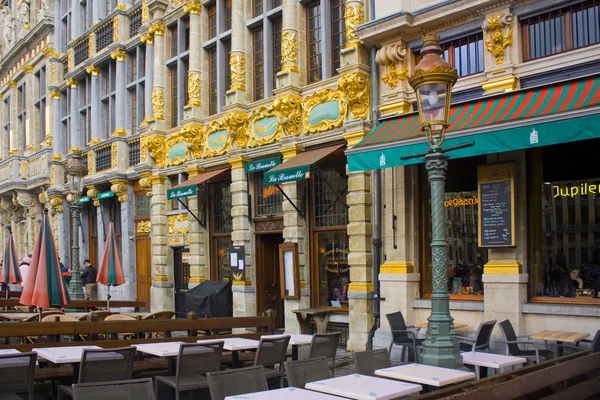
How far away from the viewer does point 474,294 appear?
11.9 metres

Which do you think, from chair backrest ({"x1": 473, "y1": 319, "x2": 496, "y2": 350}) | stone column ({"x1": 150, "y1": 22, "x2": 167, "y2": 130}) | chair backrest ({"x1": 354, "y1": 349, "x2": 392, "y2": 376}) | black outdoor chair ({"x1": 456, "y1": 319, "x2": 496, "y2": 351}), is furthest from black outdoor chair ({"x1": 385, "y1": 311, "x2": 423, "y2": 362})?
stone column ({"x1": 150, "y1": 22, "x2": 167, "y2": 130})

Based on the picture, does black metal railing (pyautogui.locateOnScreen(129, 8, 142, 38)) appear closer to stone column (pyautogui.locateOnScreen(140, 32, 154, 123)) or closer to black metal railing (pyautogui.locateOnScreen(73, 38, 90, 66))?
stone column (pyautogui.locateOnScreen(140, 32, 154, 123))

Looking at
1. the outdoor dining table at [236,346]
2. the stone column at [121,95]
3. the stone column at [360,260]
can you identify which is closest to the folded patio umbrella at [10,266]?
the stone column at [121,95]

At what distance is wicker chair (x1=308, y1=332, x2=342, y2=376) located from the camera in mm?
8555

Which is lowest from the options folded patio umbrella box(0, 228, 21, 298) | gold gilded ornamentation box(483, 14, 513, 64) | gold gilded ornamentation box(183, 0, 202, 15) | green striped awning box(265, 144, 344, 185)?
folded patio umbrella box(0, 228, 21, 298)

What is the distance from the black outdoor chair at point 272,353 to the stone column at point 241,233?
7.89 metres

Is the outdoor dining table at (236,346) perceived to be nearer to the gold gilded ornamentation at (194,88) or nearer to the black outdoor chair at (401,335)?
the black outdoor chair at (401,335)

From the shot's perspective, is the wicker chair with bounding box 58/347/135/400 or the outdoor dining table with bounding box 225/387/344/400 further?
the wicker chair with bounding box 58/347/135/400

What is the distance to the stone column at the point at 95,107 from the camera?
23.7 m

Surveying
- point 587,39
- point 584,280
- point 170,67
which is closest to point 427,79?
point 587,39

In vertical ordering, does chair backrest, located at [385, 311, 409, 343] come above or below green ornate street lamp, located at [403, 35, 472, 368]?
below

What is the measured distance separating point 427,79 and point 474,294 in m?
5.18

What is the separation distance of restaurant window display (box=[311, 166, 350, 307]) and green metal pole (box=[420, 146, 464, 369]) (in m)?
6.32

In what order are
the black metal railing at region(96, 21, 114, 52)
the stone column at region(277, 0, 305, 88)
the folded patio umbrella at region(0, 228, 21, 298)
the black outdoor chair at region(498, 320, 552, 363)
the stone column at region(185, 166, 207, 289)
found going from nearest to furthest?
1. the black outdoor chair at region(498, 320, 552, 363)
2. the stone column at region(277, 0, 305, 88)
3. the stone column at region(185, 166, 207, 289)
4. the folded patio umbrella at region(0, 228, 21, 298)
5. the black metal railing at region(96, 21, 114, 52)
